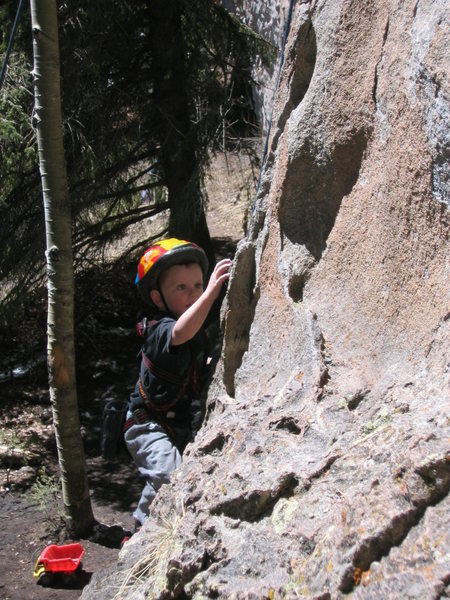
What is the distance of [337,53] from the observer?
3.08 metres

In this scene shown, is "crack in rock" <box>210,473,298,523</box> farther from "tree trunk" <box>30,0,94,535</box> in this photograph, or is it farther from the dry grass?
"tree trunk" <box>30,0,94,535</box>

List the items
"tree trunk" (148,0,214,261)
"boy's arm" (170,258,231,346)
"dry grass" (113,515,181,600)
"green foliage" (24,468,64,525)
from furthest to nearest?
"tree trunk" (148,0,214,261) → "green foliage" (24,468,64,525) → "boy's arm" (170,258,231,346) → "dry grass" (113,515,181,600)

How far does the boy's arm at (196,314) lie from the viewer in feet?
11.1

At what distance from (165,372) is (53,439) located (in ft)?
10.5

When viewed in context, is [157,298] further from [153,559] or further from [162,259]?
[153,559]

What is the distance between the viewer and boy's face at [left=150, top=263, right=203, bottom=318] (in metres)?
3.79

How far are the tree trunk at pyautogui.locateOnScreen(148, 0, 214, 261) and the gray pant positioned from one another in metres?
2.97

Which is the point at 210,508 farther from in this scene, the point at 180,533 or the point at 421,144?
the point at 421,144

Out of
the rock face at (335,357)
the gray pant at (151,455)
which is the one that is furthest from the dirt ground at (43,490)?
the rock face at (335,357)

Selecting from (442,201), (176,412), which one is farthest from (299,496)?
(176,412)

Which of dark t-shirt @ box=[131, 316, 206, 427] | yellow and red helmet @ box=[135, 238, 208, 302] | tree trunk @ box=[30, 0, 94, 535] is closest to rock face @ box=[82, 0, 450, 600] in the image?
dark t-shirt @ box=[131, 316, 206, 427]

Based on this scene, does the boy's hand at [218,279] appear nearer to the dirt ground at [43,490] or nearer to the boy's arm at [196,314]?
the boy's arm at [196,314]

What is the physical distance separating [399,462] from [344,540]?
0.24m

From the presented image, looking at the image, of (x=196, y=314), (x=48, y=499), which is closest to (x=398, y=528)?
(x=196, y=314)
